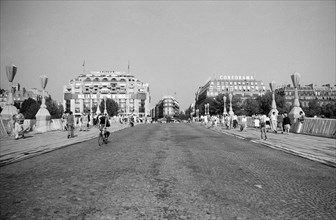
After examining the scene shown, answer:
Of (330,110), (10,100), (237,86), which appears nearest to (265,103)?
(330,110)

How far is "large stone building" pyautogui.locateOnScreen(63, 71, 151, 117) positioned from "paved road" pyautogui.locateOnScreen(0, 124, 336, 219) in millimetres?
139629

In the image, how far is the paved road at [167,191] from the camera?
3971 mm

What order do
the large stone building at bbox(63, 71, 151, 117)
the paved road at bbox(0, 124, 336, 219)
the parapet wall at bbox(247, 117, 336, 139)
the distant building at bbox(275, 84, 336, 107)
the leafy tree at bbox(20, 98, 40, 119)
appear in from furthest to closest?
the large stone building at bbox(63, 71, 151, 117) < the distant building at bbox(275, 84, 336, 107) < the leafy tree at bbox(20, 98, 40, 119) < the parapet wall at bbox(247, 117, 336, 139) < the paved road at bbox(0, 124, 336, 219)

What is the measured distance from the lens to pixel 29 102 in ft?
337

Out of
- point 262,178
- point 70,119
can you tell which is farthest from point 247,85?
point 262,178

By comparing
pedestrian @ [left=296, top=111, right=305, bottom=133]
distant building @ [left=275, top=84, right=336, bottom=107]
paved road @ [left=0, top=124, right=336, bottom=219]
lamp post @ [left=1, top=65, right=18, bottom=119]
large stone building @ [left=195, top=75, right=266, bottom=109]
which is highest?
large stone building @ [left=195, top=75, right=266, bottom=109]

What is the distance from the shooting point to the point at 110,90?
151 meters

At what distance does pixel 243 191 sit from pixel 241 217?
4.52 feet

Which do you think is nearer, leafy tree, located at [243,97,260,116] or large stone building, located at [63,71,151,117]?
leafy tree, located at [243,97,260,116]

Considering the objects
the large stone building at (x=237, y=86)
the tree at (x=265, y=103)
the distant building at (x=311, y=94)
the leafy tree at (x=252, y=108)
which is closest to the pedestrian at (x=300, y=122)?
the tree at (x=265, y=103)

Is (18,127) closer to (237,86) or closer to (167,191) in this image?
(167,191)

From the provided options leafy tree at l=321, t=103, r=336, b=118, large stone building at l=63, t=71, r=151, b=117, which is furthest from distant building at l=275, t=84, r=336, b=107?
large stone building at l=63, t=71, r=151, b=117

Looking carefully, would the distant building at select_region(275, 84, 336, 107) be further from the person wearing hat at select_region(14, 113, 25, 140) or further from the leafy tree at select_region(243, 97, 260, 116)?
the person wearing hat at select_region(14, 113, 25, 140)

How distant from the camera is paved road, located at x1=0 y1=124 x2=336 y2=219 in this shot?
397 centimetres
